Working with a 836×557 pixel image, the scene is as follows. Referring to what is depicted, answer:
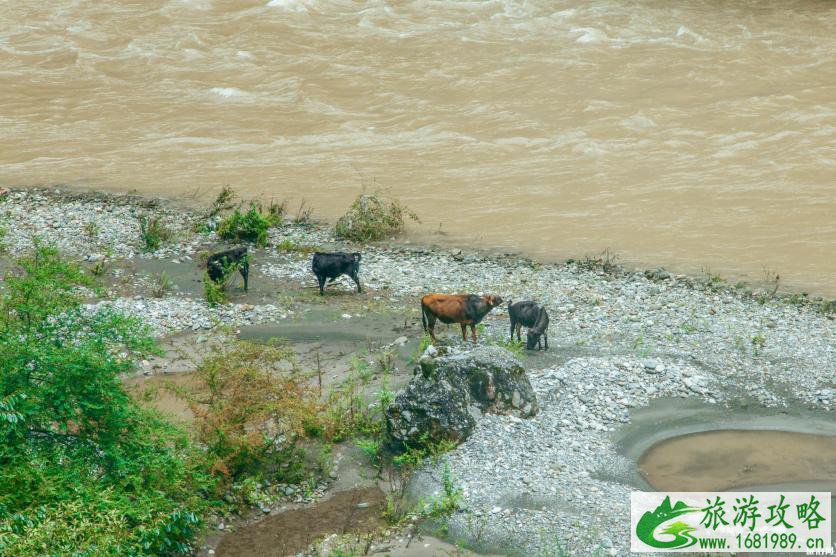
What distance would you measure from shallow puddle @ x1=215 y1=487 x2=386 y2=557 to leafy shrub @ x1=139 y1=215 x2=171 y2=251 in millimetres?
9295

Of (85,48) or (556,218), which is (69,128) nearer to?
(85,48)

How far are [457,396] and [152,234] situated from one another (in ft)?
30.4

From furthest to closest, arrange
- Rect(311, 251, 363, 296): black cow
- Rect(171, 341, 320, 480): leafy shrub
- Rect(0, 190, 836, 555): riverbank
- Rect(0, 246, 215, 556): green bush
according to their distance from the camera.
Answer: Rect(311, 251, 363, 296): black cow < Rect(171, 341, 320, 480): leafy shrub < Rect(0, 190, 836, 555): riverbank < Rect(0, 246, 215, 556): green bush

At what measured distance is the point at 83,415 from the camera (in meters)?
9.59

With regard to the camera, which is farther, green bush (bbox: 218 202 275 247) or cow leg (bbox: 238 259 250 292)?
green bush (bbox: 218 202 275 247)

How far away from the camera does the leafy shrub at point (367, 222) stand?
19.6 metres

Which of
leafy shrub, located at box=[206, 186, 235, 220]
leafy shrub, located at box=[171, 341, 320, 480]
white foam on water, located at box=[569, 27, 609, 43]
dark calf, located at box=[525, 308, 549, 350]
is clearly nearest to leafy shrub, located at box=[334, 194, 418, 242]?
leafy shrub, located at box=[206, 186, 235, 220]

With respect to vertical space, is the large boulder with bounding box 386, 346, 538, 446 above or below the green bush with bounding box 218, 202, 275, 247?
below

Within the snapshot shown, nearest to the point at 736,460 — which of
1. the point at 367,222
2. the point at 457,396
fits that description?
the point at 457,396

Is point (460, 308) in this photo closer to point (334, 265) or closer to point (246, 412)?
point (334, 265)

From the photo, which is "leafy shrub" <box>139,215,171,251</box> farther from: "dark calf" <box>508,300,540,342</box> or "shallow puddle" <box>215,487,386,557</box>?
"shallow puddle" <box>215,487,386,557</box>

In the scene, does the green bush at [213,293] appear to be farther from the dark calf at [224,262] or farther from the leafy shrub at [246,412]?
the leafy shrub at [246,412]

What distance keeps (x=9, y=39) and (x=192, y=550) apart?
28.1m

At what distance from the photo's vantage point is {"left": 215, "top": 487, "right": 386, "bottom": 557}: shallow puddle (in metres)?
10.0
